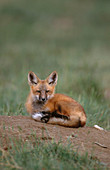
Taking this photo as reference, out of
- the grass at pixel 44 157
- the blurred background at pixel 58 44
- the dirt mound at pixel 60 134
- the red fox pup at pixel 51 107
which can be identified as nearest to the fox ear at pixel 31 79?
the red fox pup at pixel 51 107

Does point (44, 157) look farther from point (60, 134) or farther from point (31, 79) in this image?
point (31, 79)

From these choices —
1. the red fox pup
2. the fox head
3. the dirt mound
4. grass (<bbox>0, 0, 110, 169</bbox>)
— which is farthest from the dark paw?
grass (<bbox>0, 0, 110, 169</bbox>)

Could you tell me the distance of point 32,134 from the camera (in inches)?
194

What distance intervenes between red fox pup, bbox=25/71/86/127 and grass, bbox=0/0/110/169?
837 mm

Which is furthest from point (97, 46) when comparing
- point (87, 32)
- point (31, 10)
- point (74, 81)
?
point (74, 81)

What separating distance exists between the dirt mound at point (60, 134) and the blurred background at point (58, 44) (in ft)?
4.17

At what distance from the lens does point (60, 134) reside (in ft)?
16.9

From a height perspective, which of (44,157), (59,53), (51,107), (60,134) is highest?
(59,53)

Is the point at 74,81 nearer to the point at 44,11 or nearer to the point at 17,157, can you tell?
the point at 17,157

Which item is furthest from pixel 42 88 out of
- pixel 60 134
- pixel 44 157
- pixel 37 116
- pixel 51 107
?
pixel 44 157

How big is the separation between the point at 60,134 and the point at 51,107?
68cm

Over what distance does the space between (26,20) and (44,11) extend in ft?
12.7

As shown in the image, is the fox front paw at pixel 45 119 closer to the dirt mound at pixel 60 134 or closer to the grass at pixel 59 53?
the dirt mound at pixel 60 134

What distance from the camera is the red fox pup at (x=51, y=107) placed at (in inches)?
217
